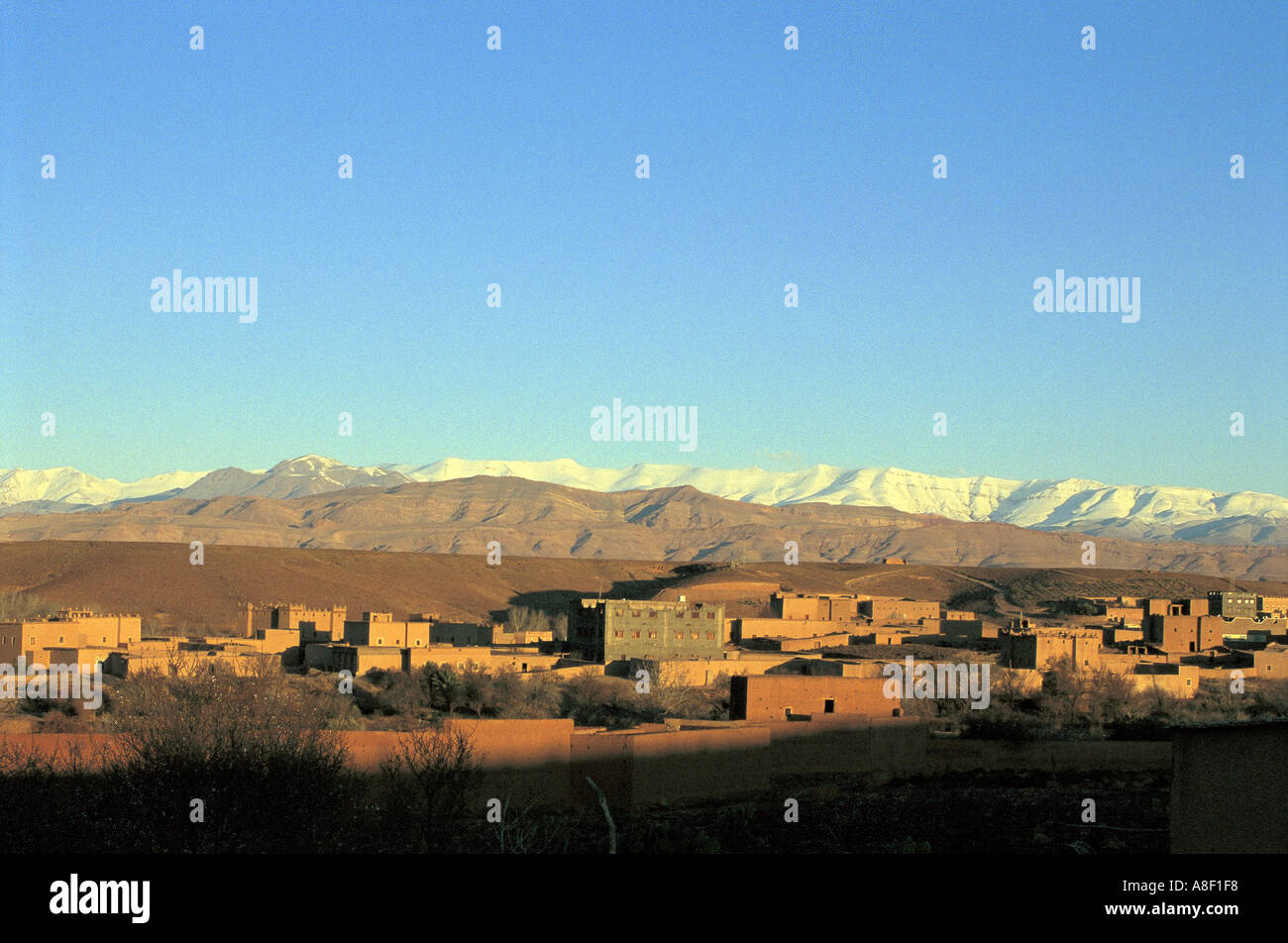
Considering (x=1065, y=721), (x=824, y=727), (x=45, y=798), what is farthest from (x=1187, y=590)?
(x=45, y=798)

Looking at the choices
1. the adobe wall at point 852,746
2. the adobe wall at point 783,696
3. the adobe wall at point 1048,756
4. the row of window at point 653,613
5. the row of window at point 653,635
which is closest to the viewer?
the adobe wall at point 852,746

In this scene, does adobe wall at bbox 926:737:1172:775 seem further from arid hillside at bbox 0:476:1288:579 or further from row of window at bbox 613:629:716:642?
arid hillside at bbox 0:476:1288:579

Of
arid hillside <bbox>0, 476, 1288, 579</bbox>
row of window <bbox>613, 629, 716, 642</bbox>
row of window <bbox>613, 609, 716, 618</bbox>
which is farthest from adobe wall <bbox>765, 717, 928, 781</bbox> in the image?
arid hillside <bbox>0, 476, 1288, 579</bbox>

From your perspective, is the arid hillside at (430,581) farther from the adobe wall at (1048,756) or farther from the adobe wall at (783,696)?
the adobe wall at (1048,756)

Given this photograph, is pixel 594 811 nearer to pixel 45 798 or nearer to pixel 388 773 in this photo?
pixel 388 773

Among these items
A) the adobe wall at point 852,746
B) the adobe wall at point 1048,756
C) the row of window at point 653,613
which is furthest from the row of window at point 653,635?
the adobe wall at point 1048,756

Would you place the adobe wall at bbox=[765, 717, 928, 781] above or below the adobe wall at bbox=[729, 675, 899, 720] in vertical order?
below
